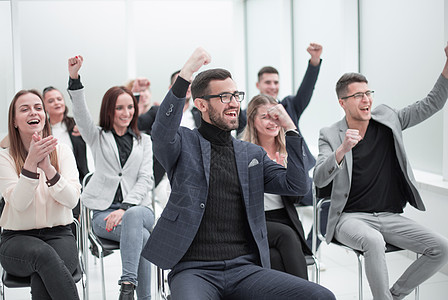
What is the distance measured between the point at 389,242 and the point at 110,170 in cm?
178

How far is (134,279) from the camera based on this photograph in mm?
3023

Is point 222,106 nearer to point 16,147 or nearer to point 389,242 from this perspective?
point 16,147

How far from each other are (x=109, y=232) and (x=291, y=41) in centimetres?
442

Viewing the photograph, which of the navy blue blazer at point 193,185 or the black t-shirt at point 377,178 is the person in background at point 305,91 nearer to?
the black t-shirt at point 377,178

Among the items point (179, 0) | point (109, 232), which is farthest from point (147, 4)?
point (109, 232)

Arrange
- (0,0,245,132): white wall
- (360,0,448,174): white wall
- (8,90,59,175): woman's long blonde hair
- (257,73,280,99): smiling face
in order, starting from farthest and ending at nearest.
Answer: (0,0,245,132): white wall → (257,73,280,99): smiling face → (360,0,448,174): white wall → (8,90,59,175): woman's long blonde hair

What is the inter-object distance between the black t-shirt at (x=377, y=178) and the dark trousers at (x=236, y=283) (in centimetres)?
108

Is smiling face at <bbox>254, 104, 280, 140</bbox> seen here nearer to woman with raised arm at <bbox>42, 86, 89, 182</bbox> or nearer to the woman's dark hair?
the woman's dark hair

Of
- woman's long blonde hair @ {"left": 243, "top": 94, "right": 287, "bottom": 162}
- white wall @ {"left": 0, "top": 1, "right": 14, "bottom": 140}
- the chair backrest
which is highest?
white wall @ {"left": 0, "top": 1, "right": 14, "bottom": 140}

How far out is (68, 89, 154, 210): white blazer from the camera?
3.41 meters

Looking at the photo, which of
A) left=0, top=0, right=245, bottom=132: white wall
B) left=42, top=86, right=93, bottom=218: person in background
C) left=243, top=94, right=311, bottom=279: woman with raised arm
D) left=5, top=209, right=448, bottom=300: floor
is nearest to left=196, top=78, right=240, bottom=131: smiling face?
left=243, top=94, right=311, bottom=279: woman with raised arm

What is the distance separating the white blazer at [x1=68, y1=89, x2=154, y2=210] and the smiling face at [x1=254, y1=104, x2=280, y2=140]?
30.6 inches

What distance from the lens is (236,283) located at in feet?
7.28

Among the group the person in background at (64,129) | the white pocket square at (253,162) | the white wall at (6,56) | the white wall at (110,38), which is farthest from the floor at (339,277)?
the white wall at (110,38)
